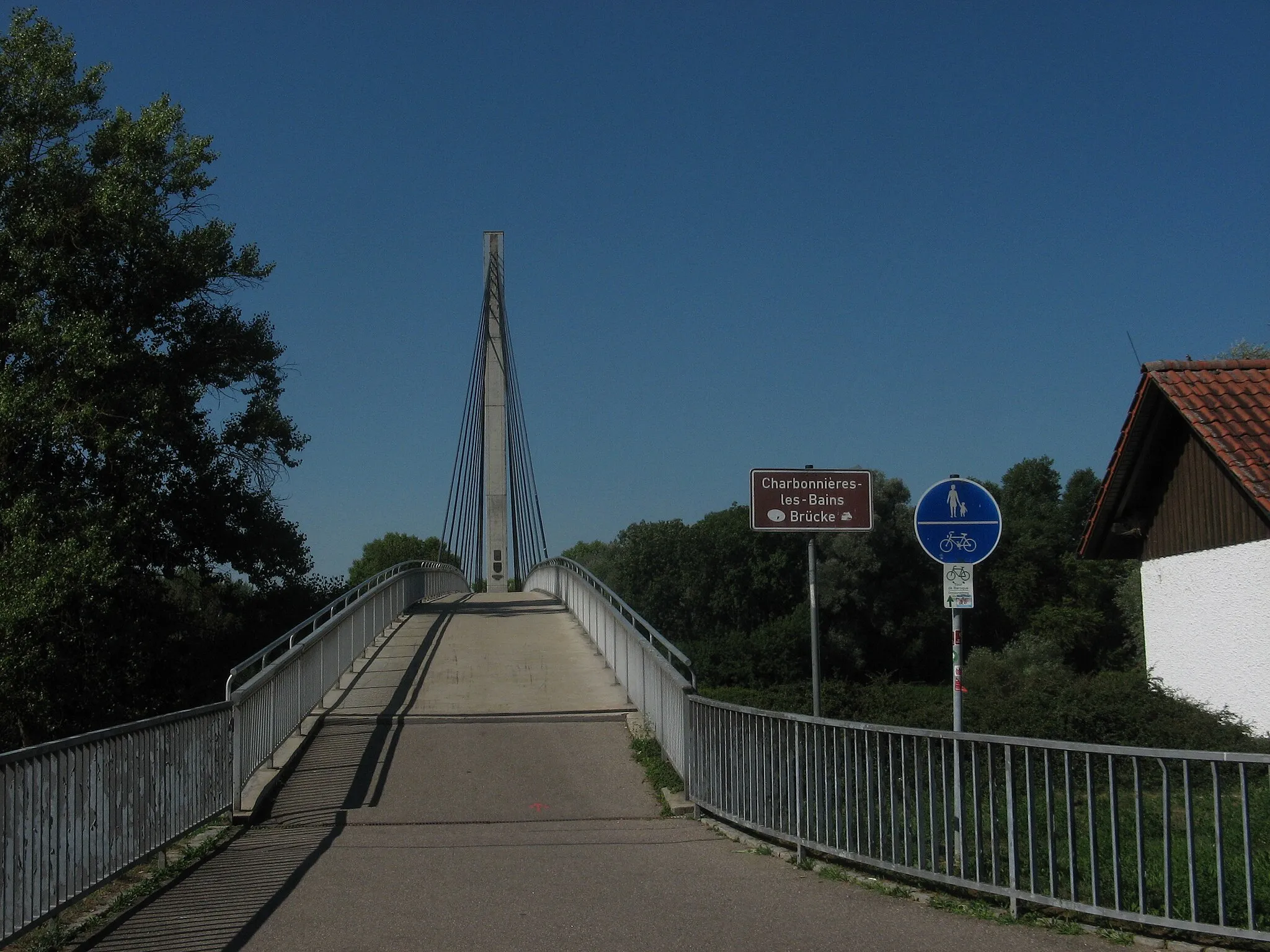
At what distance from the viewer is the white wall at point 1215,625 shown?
46.2ft

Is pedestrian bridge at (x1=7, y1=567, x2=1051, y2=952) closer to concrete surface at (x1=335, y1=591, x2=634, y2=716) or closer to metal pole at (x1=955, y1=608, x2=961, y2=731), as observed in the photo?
concrete surface at (x1=335, y1=591, x2=634, y2=716)

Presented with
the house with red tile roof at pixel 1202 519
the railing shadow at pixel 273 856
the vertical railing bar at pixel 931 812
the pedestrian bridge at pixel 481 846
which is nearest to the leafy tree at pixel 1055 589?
the house with red tile roof at pixel 1202 519

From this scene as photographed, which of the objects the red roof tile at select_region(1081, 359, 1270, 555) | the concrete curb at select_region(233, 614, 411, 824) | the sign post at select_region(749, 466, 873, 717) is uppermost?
the red roof tile at select_region(1081, 359, 1270, 555)

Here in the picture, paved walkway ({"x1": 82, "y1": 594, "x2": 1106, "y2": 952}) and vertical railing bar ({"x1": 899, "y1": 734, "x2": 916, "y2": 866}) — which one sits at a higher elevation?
vertical railing bar ({"x1": 899, "y1": 734, "x2": 916, "y2": 866})

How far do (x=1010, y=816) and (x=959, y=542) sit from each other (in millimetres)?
2479

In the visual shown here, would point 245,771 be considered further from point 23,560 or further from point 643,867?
point 23,560

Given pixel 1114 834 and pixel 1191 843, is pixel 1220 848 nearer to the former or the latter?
pixel 1191 843

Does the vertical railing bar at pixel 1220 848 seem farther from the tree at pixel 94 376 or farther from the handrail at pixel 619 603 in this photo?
the tree at pixel 94 376

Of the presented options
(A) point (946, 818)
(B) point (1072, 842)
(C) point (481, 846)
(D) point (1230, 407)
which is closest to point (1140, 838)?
(B) point (1072, 842)

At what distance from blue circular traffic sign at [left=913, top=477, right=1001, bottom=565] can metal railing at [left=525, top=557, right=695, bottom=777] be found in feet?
9.68

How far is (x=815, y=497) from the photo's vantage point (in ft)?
34.3

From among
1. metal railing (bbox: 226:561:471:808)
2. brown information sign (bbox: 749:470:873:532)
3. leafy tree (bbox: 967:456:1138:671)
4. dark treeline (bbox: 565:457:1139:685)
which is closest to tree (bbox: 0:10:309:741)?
metal railing (bbox: 226:561:471:808)

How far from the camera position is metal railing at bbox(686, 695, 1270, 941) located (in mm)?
5840

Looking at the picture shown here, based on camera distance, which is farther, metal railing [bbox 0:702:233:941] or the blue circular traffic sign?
the blue circular traffic sign
